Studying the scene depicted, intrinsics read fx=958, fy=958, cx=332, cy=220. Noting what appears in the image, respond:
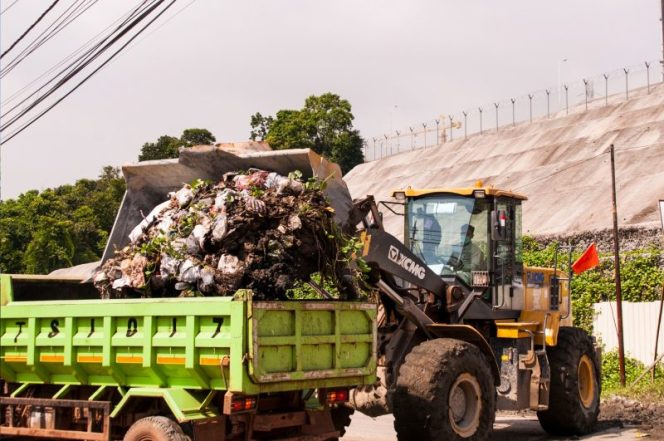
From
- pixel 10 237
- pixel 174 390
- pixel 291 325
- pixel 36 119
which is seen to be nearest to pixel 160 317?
pixel 174 390

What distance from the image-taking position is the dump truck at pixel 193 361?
8391mm

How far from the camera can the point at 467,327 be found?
1206cm

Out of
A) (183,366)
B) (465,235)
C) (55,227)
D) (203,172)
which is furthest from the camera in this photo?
(55,227)

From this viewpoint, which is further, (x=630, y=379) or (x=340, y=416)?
(x=630, y=379)

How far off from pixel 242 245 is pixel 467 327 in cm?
392

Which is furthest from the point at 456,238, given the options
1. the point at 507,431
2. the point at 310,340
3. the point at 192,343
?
the point at 192,343

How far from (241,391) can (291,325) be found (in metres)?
0.86

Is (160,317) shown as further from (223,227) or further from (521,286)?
(521,286)

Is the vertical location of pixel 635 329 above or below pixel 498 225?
below

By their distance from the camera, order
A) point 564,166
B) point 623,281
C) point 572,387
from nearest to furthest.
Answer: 1. point 572,387
2. point 623,281
3. point 564,166

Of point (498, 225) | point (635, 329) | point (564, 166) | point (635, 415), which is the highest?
point (564, 166)

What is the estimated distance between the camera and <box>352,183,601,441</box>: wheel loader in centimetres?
1111

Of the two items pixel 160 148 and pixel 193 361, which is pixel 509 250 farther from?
pixel 160 148

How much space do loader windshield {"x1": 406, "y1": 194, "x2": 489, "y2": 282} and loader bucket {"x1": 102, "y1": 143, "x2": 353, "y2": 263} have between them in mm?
2609
